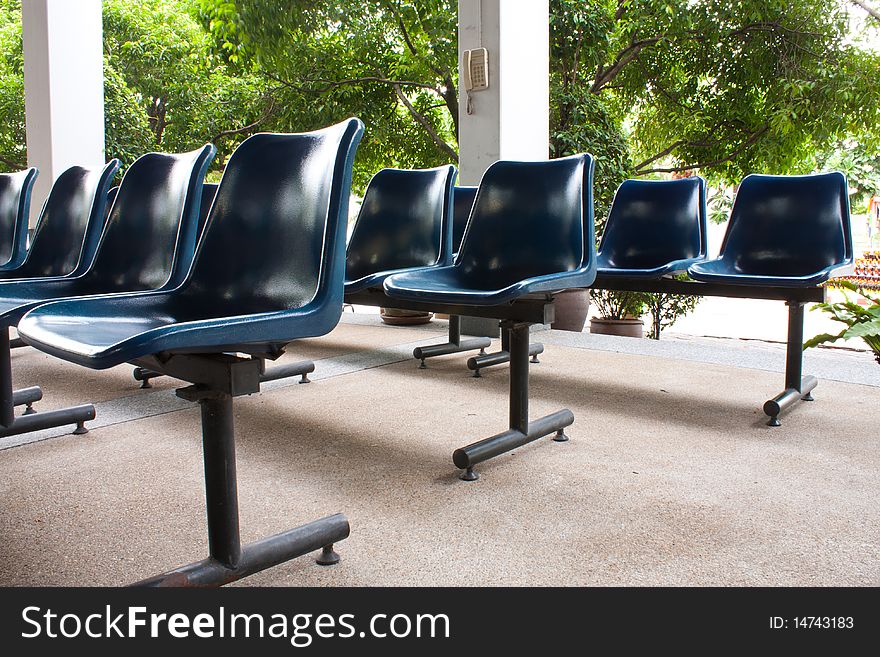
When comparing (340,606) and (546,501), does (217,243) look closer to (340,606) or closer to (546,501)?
(340,606)

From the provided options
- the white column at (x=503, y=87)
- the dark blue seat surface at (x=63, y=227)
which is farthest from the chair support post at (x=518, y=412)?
the white column at (x=503, y=87)

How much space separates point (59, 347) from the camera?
127 centimetres

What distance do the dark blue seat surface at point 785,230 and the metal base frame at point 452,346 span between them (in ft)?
3.75

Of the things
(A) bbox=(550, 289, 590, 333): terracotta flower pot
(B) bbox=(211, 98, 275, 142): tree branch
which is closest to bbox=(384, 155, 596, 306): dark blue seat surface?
(A) bbox=(550, 289, 590, 333): terracotta flower pot

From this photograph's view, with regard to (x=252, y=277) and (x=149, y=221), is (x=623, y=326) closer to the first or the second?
(x=149, y=221)

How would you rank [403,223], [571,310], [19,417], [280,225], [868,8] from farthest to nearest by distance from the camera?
[868,8]
[571,310]
[403,223]
[19,417]
[280,225]

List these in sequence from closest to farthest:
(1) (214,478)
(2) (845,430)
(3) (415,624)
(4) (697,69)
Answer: (3) (415,624) → (1) (214,478) → (2) (845,430) → (4) (697,69)

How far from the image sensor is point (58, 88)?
526 centimetres

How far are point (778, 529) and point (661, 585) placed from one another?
399mm

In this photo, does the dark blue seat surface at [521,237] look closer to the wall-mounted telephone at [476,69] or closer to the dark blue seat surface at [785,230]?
the dark blue seat surface at [785,230]

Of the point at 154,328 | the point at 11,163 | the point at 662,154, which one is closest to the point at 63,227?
the point at 154,328

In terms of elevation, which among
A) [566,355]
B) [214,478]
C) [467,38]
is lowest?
[566,355]

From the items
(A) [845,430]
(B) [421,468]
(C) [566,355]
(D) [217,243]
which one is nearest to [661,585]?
(B) [421,468]

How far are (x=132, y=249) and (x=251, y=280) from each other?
0.78 meters
